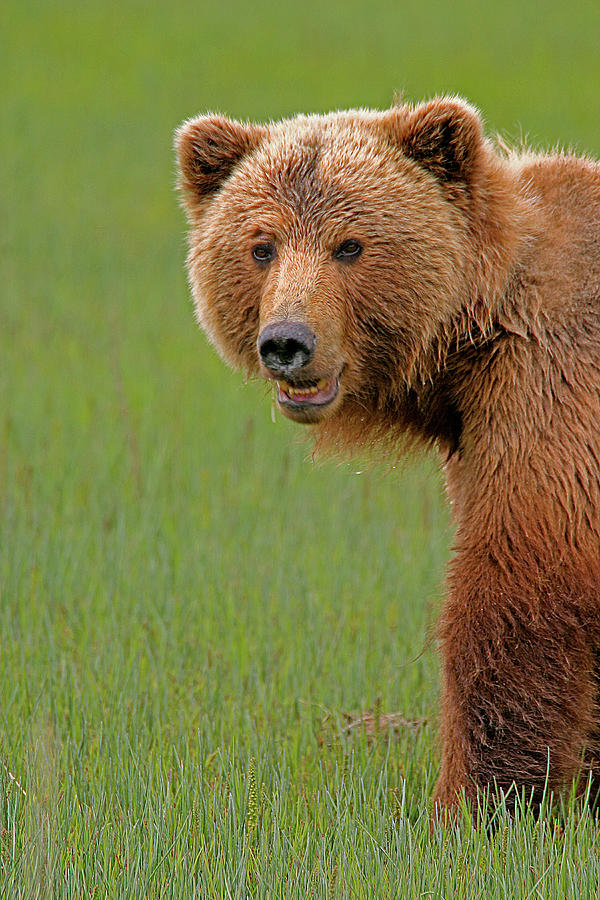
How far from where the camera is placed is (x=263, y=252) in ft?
12.2

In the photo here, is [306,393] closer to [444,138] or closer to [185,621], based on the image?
[444,138]

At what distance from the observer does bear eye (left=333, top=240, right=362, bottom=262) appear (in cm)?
366

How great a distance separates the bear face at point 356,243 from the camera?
3600 mm

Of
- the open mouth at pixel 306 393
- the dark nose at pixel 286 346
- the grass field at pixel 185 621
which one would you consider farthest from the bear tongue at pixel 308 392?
the grass field at pixel 185 621

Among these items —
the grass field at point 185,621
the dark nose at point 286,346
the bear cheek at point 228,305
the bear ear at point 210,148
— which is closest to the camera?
the grass field at point 185,621

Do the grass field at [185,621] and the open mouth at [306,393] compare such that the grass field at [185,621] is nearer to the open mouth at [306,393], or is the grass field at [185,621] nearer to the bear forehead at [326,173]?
the open mouth at [306,393]

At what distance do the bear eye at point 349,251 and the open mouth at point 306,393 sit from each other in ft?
1.19

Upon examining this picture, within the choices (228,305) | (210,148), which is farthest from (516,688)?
(210,148)

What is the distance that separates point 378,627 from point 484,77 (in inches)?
706

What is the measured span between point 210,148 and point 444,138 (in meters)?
0.77

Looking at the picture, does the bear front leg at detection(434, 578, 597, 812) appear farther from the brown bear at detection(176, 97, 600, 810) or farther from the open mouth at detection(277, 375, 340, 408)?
the open mouth at detection(277, 375, 340, 408)

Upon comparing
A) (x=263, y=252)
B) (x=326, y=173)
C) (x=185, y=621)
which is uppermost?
(x=326, y=173)

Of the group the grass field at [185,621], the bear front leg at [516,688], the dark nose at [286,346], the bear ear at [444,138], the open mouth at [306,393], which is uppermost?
the bear ear at [444,138]

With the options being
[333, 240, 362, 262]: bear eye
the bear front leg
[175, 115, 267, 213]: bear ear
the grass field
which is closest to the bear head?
[333, 240, 362, 262]: bear eye
